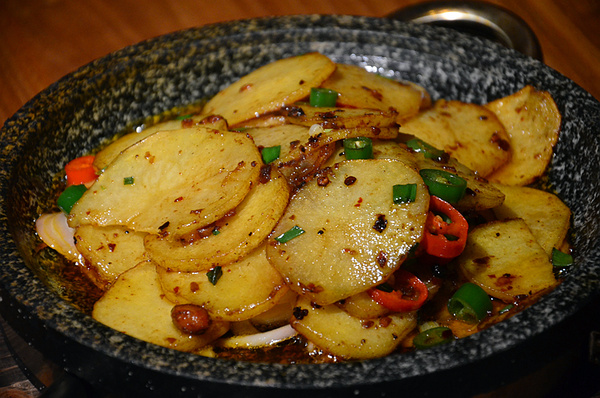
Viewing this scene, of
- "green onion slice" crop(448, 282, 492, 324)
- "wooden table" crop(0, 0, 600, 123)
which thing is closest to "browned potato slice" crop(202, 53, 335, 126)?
"green onion slice" crop(448, 282, 492, 324)

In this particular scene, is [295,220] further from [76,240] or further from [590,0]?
[590,0]

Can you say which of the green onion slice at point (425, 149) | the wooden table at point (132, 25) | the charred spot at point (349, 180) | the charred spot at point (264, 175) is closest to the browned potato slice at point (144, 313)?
the charred spot at point (264, 175)

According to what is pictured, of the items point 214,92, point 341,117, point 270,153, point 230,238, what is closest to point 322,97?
point 341,117

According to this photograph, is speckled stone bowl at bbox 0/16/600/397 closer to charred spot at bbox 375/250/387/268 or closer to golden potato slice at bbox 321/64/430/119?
charred spot at bbox 375/250/387/268

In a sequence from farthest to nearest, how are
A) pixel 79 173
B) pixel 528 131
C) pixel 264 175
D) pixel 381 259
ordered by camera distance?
pixel 528 131, pixel 79 173, pixel 264 175, pixel 381 259

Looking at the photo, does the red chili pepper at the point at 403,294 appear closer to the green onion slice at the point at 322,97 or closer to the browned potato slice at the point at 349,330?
the browned potato slice at the point at 349,330

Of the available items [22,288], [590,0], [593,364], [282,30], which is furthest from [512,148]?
[590,0]

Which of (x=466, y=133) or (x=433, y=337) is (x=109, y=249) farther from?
(x=466, y=133)
